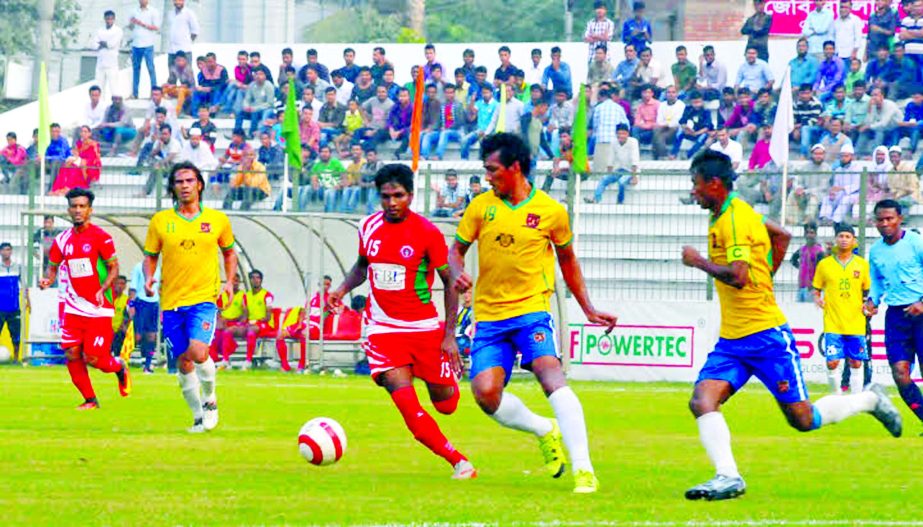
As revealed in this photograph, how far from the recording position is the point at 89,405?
19.3 meters

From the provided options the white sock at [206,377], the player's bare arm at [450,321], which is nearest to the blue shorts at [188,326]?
the white sock at [206,377]

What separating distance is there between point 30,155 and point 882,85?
16270 millimetres

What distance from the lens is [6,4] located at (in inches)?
2174

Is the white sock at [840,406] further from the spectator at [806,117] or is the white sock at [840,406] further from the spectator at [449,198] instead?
the spectator at [806,117]

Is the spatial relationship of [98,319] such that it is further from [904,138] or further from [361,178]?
[904,138]

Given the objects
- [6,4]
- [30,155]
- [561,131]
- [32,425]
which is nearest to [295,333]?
[561,131]

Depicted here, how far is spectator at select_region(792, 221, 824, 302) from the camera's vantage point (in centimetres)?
2731

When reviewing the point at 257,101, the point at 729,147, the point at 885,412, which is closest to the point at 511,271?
the point at 885,412

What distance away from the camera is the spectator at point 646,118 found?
1342 inches

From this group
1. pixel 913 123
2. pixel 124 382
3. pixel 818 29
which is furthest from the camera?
pixel 818 29

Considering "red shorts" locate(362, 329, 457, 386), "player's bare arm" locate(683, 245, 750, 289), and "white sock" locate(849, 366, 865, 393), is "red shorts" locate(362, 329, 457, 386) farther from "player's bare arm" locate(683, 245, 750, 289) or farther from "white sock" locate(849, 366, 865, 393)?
"white sock" locate(849, 366, 865, 393)

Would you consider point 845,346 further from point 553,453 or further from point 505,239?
point 505,239

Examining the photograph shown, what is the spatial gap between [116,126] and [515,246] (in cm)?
2724

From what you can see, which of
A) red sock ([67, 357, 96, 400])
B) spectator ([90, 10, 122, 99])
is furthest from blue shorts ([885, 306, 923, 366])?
spectator ([90, 10, 122, 99])
